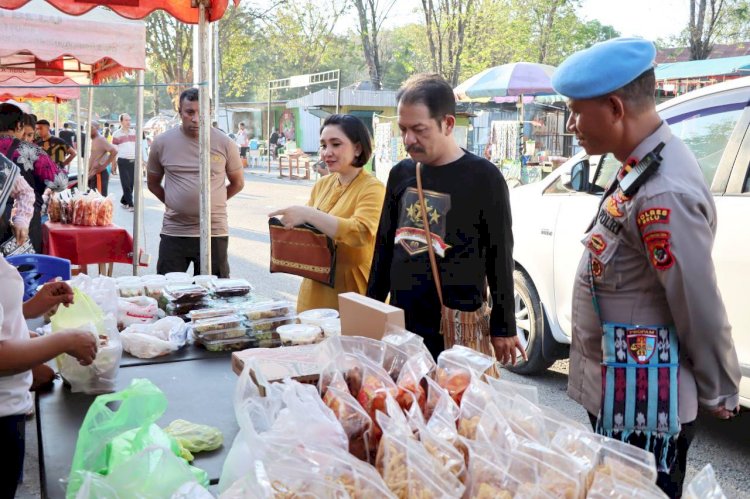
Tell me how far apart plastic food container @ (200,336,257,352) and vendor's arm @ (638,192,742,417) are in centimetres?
166

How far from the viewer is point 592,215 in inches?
175

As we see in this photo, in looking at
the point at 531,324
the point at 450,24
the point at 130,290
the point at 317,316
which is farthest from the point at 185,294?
the point at 450,24

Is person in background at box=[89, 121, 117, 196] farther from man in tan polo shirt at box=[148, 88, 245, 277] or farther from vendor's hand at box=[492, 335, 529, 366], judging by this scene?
vendor's hand at box=[492, 335, 529, 366]

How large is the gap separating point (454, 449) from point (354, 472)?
8.3 inches

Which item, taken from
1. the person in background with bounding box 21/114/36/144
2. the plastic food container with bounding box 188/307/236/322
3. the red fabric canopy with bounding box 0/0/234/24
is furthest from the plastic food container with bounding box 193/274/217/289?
the person in background with bounding box 21/114/36/144

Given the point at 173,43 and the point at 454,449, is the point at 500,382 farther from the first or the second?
the point at 173,43

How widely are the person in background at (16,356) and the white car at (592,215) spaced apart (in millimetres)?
2357

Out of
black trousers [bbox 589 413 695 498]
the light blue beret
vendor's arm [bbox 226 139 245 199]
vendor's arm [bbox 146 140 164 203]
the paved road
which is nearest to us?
the light blue beret

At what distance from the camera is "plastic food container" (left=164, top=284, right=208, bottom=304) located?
325cm

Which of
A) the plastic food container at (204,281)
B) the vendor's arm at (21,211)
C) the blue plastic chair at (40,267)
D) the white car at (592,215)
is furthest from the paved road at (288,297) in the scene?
the vendor's arm at (21,211)

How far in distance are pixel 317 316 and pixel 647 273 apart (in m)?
1.39

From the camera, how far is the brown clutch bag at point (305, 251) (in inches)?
123

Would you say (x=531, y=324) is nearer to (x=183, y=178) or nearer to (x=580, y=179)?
(x=580, y=179)

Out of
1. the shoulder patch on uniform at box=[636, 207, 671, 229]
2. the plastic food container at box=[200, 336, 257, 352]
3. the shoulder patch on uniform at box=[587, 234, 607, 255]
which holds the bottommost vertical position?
the plastic food container at box=[200, 336, 257, 352]
